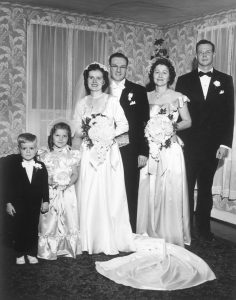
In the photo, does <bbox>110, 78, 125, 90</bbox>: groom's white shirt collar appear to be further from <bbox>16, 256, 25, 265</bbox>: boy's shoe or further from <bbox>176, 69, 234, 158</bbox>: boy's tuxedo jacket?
<bbox>16, 256, 25, 265</bbox>: boy's shoe

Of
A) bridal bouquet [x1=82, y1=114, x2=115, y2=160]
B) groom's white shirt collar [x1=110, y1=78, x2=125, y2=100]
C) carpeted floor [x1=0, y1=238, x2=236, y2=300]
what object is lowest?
carpeted floor [x1=0, y1=238, x2=236, y2=300]

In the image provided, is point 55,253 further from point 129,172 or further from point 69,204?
point 129,172

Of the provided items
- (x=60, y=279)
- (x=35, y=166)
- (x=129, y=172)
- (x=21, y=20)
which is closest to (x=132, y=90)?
(x=129, y=172)

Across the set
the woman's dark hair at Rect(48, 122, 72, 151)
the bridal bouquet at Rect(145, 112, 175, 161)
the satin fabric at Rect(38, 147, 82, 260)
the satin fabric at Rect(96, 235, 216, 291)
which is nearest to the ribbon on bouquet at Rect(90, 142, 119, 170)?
the satin fabric at Rect(38, 147, 82, 260)

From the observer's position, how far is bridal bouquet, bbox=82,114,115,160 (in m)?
3.78

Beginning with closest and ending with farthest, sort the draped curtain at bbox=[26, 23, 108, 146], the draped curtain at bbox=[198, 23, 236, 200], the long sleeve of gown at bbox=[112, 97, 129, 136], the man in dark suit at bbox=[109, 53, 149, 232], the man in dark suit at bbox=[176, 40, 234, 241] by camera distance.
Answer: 1. the long sleeve of gown at bbox=[112, 97, 129, 136]
2. the man in dark suit at bbox=[109, 53, 149, 232]
3. the man in dark suit at bbox=[176, 40, 234, 241]
4. the draped curtain at bbox=[198, 23, 236, 200]
5. the draped curtain at bbox=[26, 23, 108, 146]

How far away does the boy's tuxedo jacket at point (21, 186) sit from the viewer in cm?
353

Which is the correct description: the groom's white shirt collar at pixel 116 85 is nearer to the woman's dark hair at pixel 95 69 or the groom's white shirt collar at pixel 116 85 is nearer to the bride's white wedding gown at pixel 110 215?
the woman's dark hair at pixel 95 69

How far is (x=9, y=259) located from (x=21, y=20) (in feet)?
11.8

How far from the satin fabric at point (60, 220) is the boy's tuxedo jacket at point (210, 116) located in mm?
1500

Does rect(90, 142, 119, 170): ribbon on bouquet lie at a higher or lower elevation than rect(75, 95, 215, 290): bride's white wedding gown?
higher

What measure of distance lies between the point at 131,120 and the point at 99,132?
0.57 meters

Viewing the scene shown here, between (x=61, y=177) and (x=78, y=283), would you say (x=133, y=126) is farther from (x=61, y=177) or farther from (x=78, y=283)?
(x=78, y=283)

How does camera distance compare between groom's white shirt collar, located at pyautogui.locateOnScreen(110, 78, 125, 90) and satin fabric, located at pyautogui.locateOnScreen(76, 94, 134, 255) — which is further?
groom's white shirt collar, located at pyautogui.locateOnScreen(110, 78, 125, 90)
